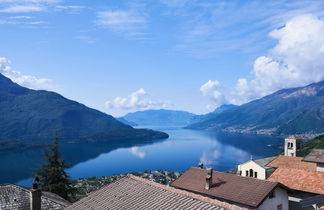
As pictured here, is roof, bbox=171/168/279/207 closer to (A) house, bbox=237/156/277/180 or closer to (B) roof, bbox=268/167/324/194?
(B) roof, bbox=268/167/324/194

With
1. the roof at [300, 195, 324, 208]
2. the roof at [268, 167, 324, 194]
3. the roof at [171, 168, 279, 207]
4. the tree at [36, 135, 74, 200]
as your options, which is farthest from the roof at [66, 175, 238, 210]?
the tree at [36, 135, 74, 200]

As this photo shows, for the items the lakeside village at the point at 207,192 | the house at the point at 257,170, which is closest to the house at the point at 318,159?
the lakeside village at the point at 207,192

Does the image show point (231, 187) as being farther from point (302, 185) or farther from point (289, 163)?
point (289, 163)

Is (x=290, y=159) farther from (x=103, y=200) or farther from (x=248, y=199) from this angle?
(x=103, y=200)

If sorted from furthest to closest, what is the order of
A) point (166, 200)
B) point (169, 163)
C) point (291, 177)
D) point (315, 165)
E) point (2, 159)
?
1. point (2, 159)
2. point (169, 163)
3. point (315, 165)
4. point (291, 177)
5. point (166, 200)

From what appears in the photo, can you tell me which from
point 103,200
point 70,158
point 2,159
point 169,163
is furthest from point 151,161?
point 103,200

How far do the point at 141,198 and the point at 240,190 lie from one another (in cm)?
1811

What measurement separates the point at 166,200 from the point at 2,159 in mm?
174066

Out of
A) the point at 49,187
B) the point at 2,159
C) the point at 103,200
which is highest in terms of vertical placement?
the point at 103,200

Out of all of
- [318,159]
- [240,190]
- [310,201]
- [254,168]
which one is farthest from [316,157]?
[310,201]

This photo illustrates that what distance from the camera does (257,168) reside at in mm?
46656

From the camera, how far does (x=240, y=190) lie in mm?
28719

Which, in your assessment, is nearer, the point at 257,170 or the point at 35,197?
the point at 35,197

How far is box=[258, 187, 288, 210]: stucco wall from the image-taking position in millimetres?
27125
